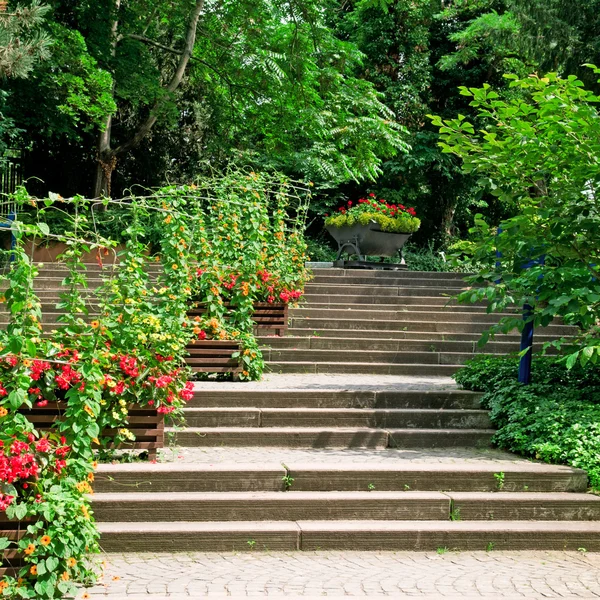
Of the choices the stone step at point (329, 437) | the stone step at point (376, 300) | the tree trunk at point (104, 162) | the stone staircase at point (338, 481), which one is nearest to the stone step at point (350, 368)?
the stone staircase at point (338, 481)

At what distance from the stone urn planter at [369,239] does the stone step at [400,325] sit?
417cm

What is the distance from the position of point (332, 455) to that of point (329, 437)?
0.38m

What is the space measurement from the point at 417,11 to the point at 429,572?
68.2 ft

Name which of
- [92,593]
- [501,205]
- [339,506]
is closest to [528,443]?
[339,506]

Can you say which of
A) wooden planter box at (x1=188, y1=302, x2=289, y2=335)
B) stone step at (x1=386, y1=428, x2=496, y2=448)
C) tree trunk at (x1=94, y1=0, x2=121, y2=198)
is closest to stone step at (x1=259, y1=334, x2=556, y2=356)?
wooden planter box at (x1=188, y1=302, x2=289, y2=335)

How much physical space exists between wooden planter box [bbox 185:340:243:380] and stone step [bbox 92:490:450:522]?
2727mm

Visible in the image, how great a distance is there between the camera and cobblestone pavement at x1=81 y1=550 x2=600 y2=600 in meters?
4.54

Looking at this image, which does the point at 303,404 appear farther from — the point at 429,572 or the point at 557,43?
the point at 557,43

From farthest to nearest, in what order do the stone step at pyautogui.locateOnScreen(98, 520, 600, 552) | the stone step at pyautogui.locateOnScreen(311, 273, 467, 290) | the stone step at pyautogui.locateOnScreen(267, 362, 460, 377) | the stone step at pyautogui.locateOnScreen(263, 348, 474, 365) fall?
the stone step at pyautogui.locateOnScreen(311, 273, 467, 290) < the stone step at pyautogui.locateOnScreen(263, 348, 474, 365) < the stone step at pyautogui.locateOnScreen(267, 362, 460, 377) < the stone step at pyautogui.locateOnScreen(98, 520, 600, 552)

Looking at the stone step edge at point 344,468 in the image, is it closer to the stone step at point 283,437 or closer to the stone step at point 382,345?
the stone step at point 283,437

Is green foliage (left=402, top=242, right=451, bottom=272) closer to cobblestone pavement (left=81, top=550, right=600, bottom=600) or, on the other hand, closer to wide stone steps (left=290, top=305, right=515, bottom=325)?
wide stone steps (left=290, top=305, right=515, bottom=325)

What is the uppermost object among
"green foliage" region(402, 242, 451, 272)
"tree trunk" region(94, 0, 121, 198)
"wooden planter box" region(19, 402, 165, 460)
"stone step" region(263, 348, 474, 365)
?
"tree trunk" region(94, 0, 121, 198)

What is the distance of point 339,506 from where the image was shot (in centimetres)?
569

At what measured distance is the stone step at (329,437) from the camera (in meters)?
6.78
